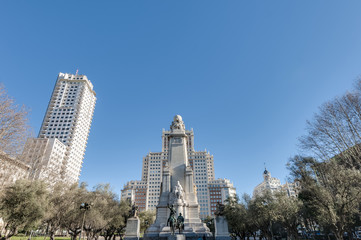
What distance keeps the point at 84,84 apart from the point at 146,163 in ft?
187

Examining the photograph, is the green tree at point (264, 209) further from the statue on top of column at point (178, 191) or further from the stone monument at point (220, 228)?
the statue on top of column at point (178, 191)

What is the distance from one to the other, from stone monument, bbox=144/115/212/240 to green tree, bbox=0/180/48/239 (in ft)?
36.5

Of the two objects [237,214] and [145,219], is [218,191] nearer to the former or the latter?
[145,219]

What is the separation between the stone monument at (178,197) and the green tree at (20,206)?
11.1 metres

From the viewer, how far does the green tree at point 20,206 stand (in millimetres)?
17495

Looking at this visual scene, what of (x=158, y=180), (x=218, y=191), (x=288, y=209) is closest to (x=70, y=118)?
(x=158, y=180)

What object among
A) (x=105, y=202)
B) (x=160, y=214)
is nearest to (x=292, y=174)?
(x=160, y=214)

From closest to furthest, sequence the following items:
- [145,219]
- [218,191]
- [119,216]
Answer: [119,216] < [145,219] < [218,191]

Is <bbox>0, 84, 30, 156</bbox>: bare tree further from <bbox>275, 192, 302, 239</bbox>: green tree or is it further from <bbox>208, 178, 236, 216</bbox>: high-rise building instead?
<bbox>208, 178, 236, 216</bbox>: high-rise building

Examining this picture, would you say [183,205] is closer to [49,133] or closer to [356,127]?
[356,127]

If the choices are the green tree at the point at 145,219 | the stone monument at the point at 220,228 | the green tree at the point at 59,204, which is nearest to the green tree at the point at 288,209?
the stone monument at the point at 220,228

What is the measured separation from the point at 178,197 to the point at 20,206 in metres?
15.5

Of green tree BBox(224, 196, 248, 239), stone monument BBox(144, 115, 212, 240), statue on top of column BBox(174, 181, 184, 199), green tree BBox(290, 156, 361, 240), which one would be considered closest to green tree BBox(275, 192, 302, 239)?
green tree BBox(290, 156, 361, 240)

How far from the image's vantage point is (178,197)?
23344mm
